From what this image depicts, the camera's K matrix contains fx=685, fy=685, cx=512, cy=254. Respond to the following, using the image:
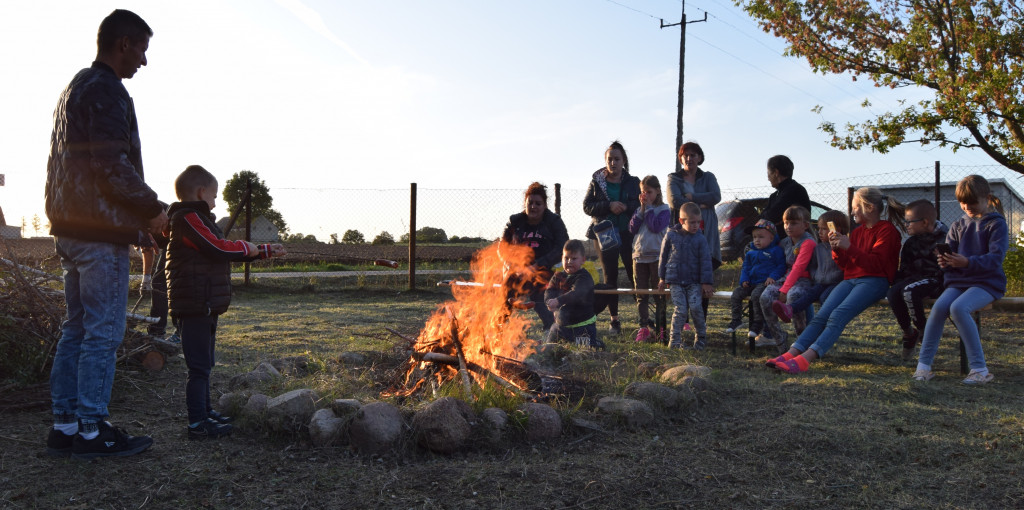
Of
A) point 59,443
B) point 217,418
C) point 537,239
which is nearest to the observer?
point 59,443

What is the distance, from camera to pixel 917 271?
5660 mm

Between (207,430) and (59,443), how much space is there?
64 centimetres

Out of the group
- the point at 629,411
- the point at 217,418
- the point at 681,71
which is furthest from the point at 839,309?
→ the point at 681,71

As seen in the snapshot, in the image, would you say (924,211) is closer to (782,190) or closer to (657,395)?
(782,190)

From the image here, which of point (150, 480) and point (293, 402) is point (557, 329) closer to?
point (293, 402)

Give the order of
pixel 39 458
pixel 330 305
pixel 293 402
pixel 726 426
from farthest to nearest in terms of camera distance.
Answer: pixel 330 305
pixel 726 426
pixel 293 402
pixel 39 458

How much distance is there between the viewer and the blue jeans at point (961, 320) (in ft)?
16.2

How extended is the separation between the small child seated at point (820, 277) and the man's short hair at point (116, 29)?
5.06m

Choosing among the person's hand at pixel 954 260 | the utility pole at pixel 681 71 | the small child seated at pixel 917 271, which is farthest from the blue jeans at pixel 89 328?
the utility pole at pixel 681 71

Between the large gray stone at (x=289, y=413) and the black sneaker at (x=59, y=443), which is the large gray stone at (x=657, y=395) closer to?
the large gray stone at (x=289, y=413)

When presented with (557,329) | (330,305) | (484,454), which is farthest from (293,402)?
(330,305)

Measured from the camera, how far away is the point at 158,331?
620cm

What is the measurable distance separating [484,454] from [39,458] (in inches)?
81.7

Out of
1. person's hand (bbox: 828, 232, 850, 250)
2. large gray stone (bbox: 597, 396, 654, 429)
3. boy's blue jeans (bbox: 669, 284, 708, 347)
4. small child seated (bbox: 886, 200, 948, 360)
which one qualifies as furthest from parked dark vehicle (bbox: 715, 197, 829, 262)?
large gray stone (bbox: 597, 396, 654, 429)
